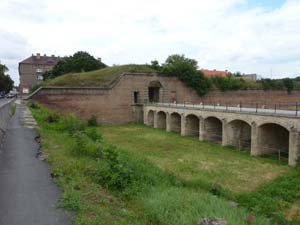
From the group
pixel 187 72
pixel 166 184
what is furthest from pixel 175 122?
pixel 166 184

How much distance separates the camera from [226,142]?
20781 mm

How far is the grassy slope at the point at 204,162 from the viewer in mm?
12672

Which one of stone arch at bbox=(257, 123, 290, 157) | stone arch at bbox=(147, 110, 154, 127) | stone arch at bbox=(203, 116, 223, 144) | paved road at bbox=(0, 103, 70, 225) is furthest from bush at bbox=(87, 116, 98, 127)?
paved road at bbox=(0, 103, 70, 225)

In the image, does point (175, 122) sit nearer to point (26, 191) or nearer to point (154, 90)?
point (154, 90)

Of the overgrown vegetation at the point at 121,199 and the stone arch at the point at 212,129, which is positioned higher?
the overgrown vegetation at the point at 121,199

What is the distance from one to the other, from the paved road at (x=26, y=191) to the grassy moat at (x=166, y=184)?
0.26 metres

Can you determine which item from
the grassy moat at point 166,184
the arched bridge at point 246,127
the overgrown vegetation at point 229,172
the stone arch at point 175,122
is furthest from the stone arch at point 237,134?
the stone arch at point 175,122

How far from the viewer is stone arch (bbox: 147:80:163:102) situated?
34781 mm

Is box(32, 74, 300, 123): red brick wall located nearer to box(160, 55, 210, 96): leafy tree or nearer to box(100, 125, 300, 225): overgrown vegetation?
box(160, 55, 210, 96): leafy tree

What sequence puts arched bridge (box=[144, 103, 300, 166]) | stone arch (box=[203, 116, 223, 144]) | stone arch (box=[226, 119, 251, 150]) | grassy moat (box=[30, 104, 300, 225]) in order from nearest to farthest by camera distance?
grassy moat (box=[30, 104, 300, 225]) < arched bridge (box=[144, 103, 300, 166]) < stone arch (box=[226, 119, 251, 150]) < stone arch (box=[203, 116, 223, 144])

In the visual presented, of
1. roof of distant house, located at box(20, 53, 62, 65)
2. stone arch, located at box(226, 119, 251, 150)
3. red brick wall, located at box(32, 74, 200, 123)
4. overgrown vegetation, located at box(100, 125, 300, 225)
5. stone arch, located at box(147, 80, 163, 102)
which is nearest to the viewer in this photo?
overgrown vegetation, located at box(100, 125, 300, 225)

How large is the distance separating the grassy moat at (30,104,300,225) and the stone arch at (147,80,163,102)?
16272mm

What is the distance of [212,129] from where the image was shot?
24.1 metres

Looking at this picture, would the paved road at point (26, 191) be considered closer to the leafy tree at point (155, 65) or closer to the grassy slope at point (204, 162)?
the grassy slope at point (204, 162)
